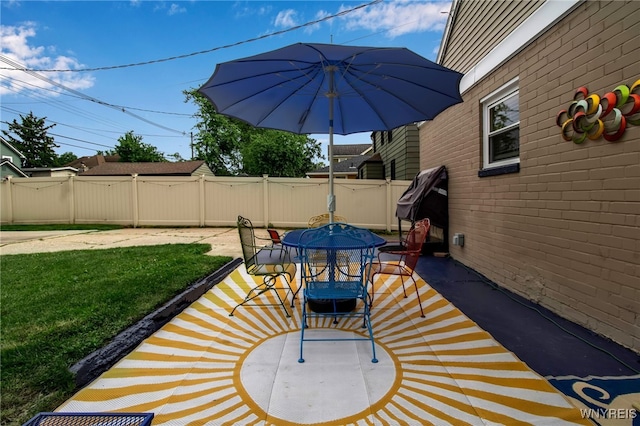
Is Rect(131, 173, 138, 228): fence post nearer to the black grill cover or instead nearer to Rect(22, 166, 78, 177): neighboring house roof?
the black grill cover

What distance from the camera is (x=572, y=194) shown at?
111 inches

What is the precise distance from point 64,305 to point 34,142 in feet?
164

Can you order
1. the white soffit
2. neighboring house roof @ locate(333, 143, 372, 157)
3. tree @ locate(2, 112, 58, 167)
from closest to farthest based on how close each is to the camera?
1. the white soffit
2. neighboring house roof @ locate(333, 143, 372, 157)
3. tree @ locate(2, 112, 58, 167)

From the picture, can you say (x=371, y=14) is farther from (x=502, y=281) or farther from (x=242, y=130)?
(x=242, y=130)

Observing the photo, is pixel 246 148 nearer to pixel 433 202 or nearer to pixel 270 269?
pixel 433 202

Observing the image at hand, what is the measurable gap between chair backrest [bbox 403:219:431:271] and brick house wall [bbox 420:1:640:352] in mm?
1214

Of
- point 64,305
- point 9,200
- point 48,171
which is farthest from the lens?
point 48,171

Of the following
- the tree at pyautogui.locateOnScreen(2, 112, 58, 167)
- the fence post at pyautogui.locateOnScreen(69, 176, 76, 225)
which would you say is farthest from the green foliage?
the tree at pyautogui.locateOnScreen(2, 112, 58, 167)

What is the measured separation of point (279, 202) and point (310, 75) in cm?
733

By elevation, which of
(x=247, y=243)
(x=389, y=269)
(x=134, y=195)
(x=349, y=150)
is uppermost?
(x=349, y=150)

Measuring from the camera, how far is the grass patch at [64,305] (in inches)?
73.2

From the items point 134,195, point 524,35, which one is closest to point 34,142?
point 134,195

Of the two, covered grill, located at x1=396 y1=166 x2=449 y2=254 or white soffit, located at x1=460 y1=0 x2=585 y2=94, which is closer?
white soffit, located at x1=460 y1=0 x2=585 y2=94

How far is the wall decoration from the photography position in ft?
7.28
